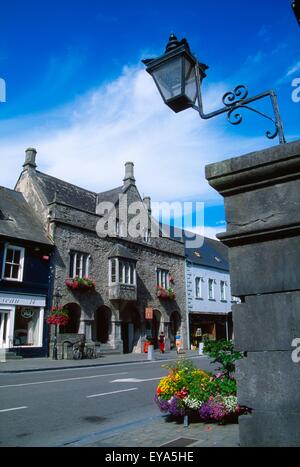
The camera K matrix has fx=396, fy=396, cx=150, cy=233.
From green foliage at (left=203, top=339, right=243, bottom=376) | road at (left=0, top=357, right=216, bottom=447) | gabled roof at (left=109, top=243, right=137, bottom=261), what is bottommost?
road at (left=0, top=357, right=216, bottom=447)

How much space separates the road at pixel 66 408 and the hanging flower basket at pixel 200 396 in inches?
33.0

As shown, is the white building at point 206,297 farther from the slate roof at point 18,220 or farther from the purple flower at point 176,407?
the purple flower at point 176,407

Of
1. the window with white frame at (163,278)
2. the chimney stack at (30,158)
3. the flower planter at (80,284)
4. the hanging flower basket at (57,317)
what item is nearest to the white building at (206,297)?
the window with white frame at (163,278)

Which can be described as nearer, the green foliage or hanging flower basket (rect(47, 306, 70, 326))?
the green foliage

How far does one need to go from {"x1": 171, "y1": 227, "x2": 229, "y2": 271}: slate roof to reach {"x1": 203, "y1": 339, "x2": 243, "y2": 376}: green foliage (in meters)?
30.1

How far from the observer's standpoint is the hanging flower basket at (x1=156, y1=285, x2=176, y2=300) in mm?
31753

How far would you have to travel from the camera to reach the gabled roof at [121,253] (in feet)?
91.0

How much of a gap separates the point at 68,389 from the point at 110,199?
2237 cm

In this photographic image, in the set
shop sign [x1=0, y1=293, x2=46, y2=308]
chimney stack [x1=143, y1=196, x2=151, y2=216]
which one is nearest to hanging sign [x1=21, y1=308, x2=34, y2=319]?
shop sign [x1=0, y1=293, x2=46, y2=308]

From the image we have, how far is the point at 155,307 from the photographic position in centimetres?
3138

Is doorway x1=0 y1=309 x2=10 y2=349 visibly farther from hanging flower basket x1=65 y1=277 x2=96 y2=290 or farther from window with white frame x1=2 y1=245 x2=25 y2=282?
hanging flower basket x1=65 y1=277 x2=96 y2=290

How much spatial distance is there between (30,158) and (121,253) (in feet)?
30.2

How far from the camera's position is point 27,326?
22.7 m

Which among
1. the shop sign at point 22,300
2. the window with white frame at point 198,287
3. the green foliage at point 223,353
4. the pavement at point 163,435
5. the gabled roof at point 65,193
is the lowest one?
the pavement at point 163,435
